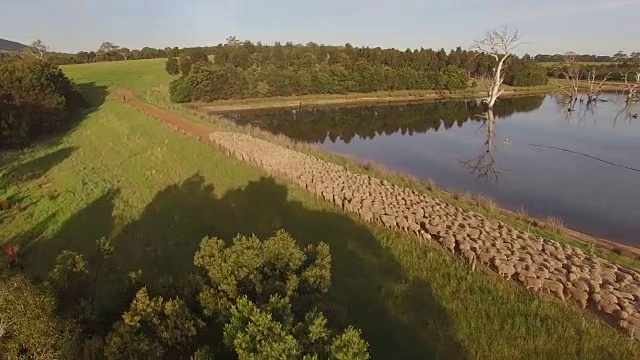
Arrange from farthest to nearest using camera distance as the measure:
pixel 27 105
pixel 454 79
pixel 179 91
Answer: pixel 454 79 → pixel 179 91 → pixel 27 105

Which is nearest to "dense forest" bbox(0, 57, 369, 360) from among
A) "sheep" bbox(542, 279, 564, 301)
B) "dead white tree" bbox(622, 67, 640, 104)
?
"sheep" bbox(542, 279, 564, 301)

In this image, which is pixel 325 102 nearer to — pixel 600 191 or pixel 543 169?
pixel 543 169

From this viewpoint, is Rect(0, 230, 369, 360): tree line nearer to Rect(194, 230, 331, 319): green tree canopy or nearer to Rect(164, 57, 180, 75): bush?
Rect(194, 230, 331, 319): green tree canopy

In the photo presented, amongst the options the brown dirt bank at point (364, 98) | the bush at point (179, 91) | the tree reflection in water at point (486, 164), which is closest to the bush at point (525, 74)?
the brown dirt bank at point (364, 98)

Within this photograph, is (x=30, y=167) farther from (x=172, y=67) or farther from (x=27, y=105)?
(x=172, y=67)

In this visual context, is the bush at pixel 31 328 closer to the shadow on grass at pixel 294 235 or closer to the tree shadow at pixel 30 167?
the shadow on grass at pixel 294 235

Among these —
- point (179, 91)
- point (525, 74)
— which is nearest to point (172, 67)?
point (179, 91)
